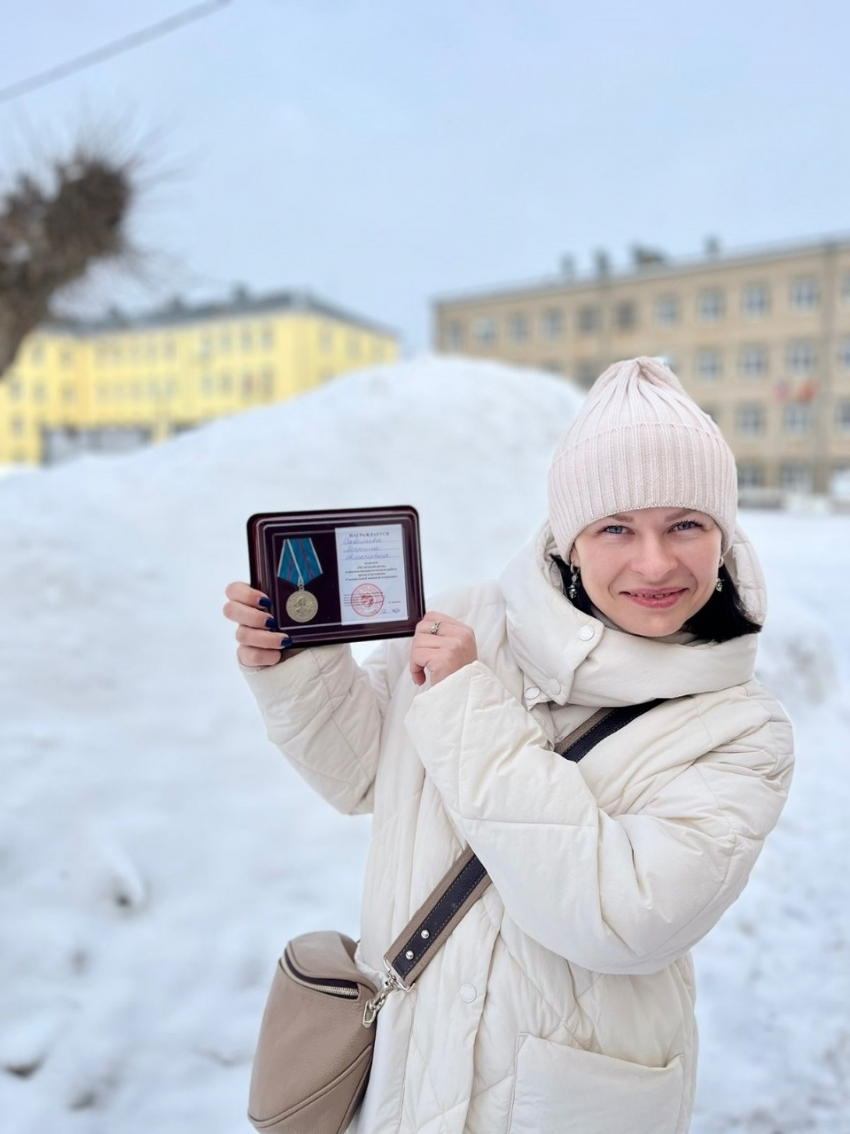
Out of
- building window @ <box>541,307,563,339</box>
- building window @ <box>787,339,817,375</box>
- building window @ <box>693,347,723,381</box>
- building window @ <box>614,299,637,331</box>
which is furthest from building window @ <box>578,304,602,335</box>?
building window @ <box>787,339,817,375</box>

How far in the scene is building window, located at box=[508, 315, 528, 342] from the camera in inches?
1303

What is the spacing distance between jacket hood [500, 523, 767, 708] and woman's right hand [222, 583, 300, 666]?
1.21ft

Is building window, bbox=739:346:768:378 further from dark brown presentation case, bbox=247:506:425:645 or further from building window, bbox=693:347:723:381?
dark brown presentation case, bbox=247:506:425:645

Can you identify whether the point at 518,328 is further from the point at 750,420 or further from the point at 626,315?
the point at 750,420

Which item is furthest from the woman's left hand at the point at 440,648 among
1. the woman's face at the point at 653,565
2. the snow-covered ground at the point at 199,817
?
the snow-covered ground at the point at 199,817

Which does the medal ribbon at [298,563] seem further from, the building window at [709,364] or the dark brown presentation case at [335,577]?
the building window at [709,364]

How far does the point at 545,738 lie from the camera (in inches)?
44.7

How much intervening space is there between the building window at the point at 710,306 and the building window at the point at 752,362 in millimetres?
1615

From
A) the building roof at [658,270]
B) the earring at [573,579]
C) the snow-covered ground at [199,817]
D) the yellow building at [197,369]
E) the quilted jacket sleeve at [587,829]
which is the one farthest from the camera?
the yellow building at [197,369]

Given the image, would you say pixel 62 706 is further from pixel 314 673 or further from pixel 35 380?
pixel 35 380

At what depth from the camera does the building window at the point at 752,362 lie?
93.9 feet

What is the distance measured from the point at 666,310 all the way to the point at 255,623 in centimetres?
3158

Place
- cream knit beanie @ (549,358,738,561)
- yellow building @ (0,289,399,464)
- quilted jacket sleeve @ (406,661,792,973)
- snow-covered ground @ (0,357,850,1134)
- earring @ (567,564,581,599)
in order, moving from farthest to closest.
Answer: yellow building @ (0,289,399,464), snow-covered ground @ (0,357,850,1134), earring @ (567,564,581,599), cream knit beanie @ (549,358,738,561), quilted jacket sleeve @ (406,661,792,973)

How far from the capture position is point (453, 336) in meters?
35.0
